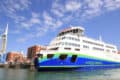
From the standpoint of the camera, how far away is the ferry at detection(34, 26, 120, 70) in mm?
41812

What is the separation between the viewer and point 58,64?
138 feet

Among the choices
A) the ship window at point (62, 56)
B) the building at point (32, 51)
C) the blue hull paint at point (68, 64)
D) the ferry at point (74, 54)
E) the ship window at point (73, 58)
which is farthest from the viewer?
the building at point (32, 51)

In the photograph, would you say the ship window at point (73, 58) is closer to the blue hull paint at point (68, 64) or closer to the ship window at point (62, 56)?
the blue hull paint at point (68, 64)

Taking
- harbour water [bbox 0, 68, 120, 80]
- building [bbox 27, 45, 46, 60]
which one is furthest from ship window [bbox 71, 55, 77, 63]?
building [bbox 27, 45, 46, 60]

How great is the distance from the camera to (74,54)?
147 ft

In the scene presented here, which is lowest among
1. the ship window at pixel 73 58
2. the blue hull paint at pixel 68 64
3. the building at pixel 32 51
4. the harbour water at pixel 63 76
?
the harbour water at pixel 63 76

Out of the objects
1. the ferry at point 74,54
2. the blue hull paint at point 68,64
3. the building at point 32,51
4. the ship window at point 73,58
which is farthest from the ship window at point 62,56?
the building at point 32,51

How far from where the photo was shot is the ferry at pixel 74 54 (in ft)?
137

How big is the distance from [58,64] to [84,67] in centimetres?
753

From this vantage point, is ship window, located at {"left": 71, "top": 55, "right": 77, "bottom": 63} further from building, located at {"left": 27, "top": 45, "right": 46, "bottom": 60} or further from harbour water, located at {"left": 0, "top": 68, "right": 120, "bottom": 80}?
building, located at {"left": 27, "top": 45, "right": 46, "bottom": 60}

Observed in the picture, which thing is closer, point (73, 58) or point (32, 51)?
point (73, 58)

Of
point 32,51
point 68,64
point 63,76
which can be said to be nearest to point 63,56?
point 68,64

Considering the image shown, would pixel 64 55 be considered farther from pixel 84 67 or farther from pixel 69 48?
pixel 84 67

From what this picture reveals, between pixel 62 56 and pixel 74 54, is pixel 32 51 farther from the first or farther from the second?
pixel 62 56
